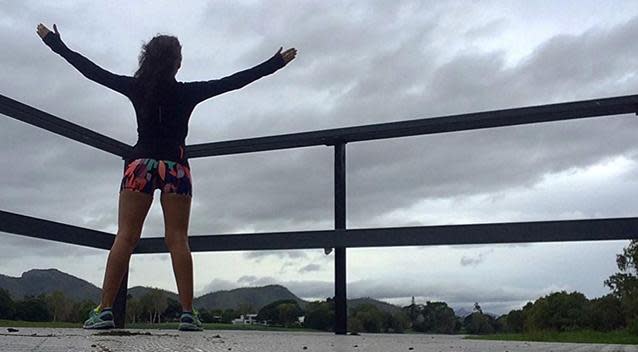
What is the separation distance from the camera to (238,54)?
151 inches

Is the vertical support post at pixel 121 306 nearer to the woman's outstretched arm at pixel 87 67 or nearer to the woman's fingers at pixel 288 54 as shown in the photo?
the woman's outstretched arm at pixel 87 67

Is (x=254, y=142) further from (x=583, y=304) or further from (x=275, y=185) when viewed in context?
(x=583, y=304)

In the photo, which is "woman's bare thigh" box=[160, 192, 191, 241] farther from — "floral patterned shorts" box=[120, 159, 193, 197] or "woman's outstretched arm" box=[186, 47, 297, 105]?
"woman's outstretched arm" box=[186, 47, 297, 105]

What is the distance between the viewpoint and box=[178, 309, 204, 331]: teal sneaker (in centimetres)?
239

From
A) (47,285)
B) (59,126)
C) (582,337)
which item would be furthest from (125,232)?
(582,337)

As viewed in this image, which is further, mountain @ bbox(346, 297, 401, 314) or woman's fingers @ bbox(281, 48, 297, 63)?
woman's fingers @ bbox(281, 48, 297, 63)

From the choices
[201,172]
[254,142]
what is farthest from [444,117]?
[201,172]

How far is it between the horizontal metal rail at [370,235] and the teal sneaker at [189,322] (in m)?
0.58

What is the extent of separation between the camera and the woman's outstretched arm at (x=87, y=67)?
2.71 meters

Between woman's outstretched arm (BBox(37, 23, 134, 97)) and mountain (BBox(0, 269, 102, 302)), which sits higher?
woman's outstretched arm (BBox(37, 23, 134, 97))

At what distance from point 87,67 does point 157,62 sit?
11.3 inches

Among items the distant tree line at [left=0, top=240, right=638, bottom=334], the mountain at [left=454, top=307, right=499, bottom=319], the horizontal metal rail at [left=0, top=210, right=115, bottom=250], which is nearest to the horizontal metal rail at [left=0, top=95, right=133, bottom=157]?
the horizontal metal rail at [left=0, top=210, right=115, bottom=250]

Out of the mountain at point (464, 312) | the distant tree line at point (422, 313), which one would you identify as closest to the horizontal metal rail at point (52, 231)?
the distant tree line at point (422, 313)

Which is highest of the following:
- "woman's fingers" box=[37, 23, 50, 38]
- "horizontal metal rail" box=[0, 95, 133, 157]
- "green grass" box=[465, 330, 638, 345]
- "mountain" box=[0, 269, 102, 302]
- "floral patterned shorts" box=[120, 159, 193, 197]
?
"woman's fingers" box=[37, 23, 50, 38]
